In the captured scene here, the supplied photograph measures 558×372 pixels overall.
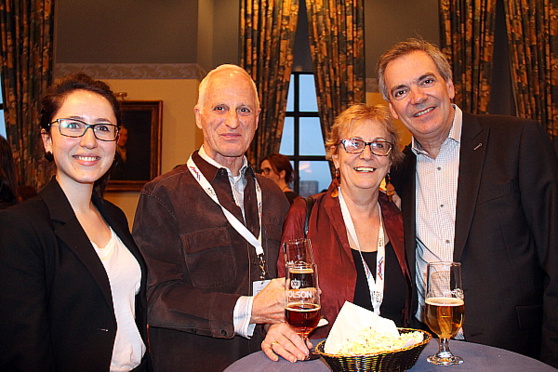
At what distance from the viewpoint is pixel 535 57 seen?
7.45m

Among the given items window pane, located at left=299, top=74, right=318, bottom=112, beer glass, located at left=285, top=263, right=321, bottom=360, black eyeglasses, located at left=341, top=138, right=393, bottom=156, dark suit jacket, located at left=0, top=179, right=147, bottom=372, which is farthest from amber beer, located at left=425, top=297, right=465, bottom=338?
window pane, located at left=299, top=74, right=318, bottom=112

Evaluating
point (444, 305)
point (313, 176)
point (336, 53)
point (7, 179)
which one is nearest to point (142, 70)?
point (336, 53)

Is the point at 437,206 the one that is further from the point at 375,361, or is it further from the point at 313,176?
the point at 313,176

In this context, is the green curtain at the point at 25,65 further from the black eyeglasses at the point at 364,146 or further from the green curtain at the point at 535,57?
the green curtain at the point at 535,57

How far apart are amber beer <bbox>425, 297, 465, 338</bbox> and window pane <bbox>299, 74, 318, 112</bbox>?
690 centimetres

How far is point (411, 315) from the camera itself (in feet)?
7.39

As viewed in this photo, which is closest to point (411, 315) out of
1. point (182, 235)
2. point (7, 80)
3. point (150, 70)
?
point (182, 235)

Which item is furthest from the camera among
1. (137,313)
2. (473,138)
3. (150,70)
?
(150,70)

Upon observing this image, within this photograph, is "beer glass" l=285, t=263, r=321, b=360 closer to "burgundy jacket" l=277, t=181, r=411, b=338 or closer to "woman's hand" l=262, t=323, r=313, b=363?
"woman's hand" l=262, t=323, r=313, b=363

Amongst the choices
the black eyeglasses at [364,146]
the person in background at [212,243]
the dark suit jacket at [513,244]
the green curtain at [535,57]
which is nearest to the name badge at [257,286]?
the person in background at [212,243]

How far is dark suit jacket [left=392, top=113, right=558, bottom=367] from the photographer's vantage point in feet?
6.79

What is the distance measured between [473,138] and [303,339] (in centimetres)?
128

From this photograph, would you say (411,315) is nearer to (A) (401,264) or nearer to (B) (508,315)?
(A) (401,264)

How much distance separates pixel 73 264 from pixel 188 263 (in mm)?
552
